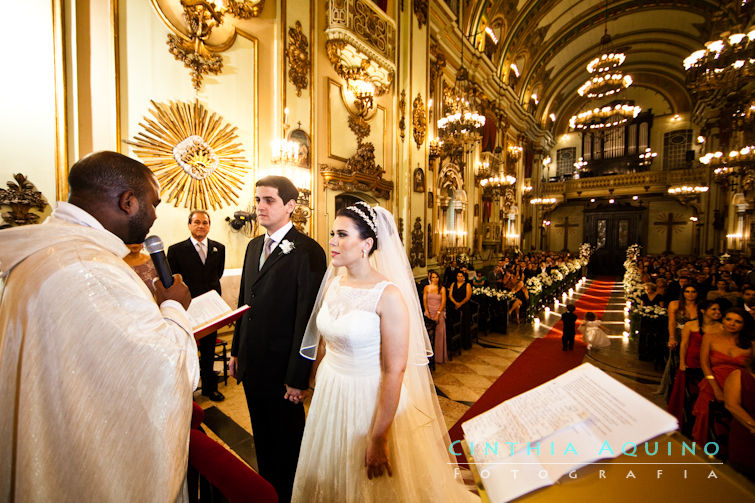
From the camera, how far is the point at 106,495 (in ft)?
3.04

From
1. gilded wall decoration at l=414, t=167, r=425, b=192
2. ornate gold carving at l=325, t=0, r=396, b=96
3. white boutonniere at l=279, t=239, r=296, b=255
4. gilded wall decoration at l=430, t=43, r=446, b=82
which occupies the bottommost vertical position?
white boutonniere at l=279, t=239, r=296, b=255

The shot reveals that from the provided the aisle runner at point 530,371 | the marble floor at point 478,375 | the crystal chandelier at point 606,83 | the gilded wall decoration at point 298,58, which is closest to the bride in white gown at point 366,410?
the marble floor at point 478,375

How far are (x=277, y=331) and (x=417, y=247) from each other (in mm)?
6551

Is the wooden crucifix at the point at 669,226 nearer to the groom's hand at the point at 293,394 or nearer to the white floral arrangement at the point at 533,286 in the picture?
the white floral arrangement at the point at 533,286

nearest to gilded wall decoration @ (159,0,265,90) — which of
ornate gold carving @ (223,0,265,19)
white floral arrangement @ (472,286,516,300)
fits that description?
ornate gold carving @ (223,0,265,19)

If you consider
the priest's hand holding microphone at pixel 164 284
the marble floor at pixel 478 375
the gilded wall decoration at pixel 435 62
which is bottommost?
the marble floor at pixel 478 375

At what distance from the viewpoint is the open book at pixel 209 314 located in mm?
1421

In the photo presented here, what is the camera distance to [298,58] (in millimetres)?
5445

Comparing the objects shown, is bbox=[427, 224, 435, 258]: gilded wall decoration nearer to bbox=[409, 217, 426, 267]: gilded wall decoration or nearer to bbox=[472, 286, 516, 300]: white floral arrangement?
bbox=[409, 217, 426, 267]: gilded wall decoration

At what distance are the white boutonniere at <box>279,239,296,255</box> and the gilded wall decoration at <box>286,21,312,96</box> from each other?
4.47 metres

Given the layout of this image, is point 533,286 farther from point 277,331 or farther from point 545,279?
point 277,331

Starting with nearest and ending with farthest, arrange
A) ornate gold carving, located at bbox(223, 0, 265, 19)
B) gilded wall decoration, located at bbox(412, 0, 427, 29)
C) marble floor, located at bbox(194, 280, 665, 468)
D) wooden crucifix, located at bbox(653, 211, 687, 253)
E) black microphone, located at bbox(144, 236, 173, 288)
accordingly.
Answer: black microphone, located at bbox(144, 236, 173, 288)
marble floor, located at bbox(194, 280, 665, 468)
ornate gold carving, located at bbox(223, 0, 265, 19)
gilded wall decoration, located at bbox(412, 0, 427, 29)
wooden crucifix, located at bbox(653, 211, 687, 253)

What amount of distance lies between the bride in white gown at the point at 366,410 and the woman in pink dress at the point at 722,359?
2.88 m

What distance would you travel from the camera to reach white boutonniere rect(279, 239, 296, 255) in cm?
205
